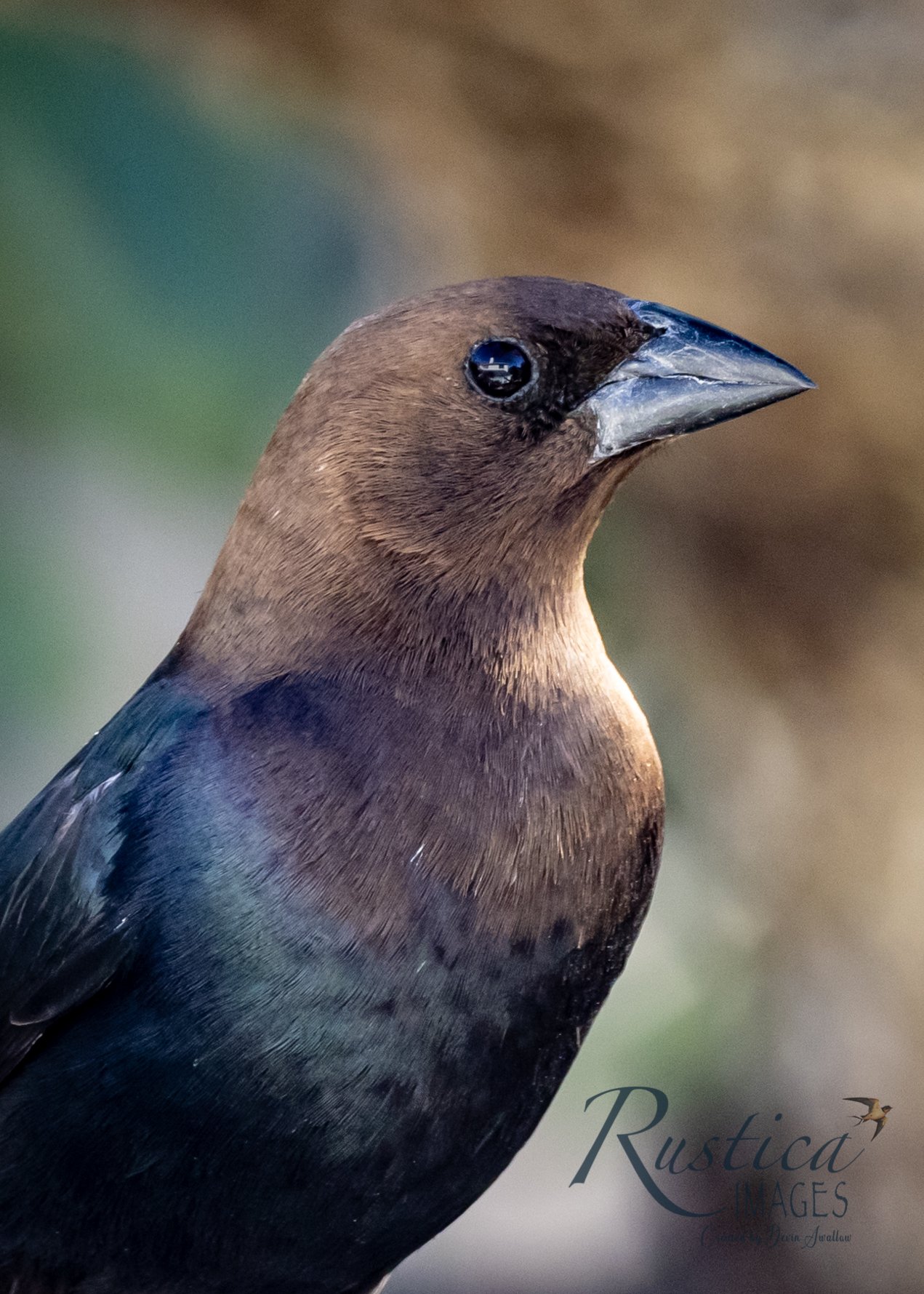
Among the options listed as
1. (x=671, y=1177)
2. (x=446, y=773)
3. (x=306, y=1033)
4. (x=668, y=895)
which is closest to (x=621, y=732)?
(x=446, y=773)

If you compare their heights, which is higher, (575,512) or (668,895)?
(575,512)

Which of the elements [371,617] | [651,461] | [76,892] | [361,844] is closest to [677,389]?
[371,617]

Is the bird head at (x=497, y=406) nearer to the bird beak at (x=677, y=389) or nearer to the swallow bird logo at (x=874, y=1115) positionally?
the bird beak at (x=677, y=389)

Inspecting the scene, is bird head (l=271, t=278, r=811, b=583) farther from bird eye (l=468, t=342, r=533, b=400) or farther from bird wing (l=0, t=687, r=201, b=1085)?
bird wing (l=0, t=687, r=201, b=1085)

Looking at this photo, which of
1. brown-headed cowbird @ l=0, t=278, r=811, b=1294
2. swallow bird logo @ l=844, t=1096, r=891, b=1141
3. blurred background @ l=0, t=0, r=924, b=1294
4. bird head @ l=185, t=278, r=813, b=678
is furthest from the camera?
swallow bird logo @ l=844, t=1096, r=891, b=1141

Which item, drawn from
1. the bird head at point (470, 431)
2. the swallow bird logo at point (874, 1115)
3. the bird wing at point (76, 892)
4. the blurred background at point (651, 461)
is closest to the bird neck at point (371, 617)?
the bird head at point (470, 431)

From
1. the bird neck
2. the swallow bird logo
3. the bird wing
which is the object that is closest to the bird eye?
the bird neck

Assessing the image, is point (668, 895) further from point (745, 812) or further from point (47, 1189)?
point (47, 1189)
